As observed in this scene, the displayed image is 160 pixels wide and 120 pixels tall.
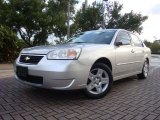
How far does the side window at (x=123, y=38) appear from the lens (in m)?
5.61

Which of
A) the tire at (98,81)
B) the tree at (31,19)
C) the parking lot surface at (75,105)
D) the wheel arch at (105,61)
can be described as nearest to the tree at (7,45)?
the tree at (31,19)

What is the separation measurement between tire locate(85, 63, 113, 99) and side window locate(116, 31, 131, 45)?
40.8 inches

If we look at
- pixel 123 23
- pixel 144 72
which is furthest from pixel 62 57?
pixel 123 23

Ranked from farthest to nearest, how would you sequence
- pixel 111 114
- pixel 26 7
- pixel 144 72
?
pixel 26 7, pixel 144 72, pixel 111 114

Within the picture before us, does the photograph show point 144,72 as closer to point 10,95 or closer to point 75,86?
point 75,86

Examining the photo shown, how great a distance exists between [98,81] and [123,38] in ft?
5.33

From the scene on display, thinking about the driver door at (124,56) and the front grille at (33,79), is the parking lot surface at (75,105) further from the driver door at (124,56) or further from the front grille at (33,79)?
the driver door at (124,56)

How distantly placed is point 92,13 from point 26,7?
7496 millimetres

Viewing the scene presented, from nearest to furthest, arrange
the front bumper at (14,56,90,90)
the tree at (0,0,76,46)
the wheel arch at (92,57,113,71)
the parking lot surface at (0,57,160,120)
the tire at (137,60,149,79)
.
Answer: the parking lot surface at (0,57,160,120) → the front bumper at (14,56,90,90) → the wheel arch at (92,57,113,71) → the tire at (137,60,149,79) → the tree at (0,0,76,46)

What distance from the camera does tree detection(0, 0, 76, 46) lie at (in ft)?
55.0

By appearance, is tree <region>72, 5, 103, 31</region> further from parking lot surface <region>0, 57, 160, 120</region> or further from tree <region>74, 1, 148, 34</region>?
parking lot surface <region>0, 57, 160, 120</region>

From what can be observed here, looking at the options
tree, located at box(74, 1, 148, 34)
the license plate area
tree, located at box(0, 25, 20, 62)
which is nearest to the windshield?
the license plate area

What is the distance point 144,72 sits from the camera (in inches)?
289

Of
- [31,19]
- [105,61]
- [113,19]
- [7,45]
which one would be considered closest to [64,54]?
[105,61]
